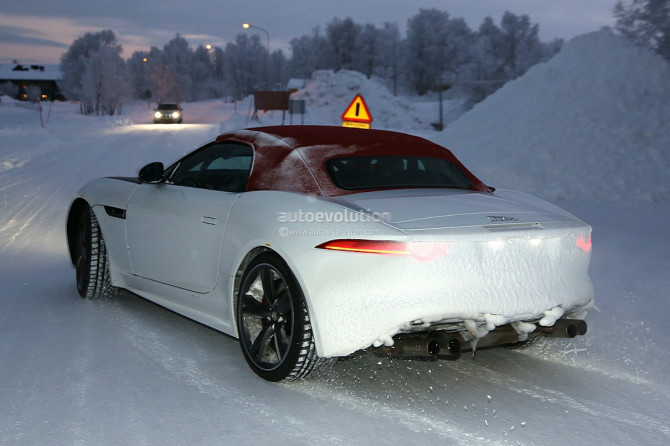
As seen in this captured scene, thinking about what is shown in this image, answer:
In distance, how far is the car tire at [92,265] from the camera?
19.1 ft

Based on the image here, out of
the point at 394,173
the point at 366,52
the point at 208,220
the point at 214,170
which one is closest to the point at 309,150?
the point at 394,173

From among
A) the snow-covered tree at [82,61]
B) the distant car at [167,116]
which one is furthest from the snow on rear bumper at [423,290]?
the snow-covered tree at [82,61]

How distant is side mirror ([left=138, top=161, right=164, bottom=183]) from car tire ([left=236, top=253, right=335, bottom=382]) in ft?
4.99

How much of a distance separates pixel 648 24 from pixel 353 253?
1355cm

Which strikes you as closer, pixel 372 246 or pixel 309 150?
pixel 372 246

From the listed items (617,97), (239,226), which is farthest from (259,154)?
(617,97)

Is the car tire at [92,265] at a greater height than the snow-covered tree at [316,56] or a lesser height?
lesser

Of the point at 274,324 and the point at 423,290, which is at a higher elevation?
the point at 423,290

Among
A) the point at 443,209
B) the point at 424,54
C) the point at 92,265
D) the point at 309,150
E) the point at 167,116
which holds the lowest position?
the point at 92,265

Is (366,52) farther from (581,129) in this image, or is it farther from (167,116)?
(581,129)

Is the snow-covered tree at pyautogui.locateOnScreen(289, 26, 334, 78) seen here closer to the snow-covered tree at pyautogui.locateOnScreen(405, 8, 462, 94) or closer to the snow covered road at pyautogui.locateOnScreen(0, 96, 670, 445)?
the snow-covered tree at pyautogui.locateOnScreen(405, 8, 462, 94)

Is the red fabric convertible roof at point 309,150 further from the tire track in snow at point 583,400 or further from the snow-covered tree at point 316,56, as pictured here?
the snow-covered tree at point 316,56

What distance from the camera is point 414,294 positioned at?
11.4 ft

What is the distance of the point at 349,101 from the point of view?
59.5 meters
